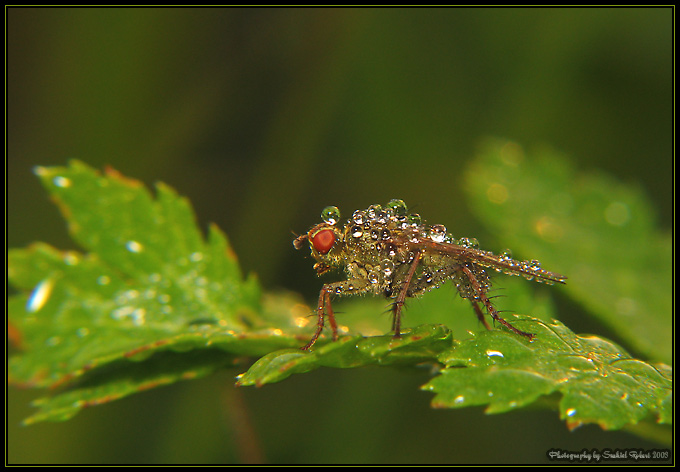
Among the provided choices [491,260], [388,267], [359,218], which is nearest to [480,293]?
[491,260]

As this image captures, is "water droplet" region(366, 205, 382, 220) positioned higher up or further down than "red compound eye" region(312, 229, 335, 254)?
higher up

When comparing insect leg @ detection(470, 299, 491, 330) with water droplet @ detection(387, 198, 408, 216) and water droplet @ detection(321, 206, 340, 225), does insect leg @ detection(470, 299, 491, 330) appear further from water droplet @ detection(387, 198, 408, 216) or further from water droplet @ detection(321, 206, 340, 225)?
water droplet @ detection(321, 206, 340, 225)

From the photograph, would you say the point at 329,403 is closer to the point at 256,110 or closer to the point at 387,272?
the point at 387,272

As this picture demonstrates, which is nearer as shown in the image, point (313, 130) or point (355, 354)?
point (355, 354)

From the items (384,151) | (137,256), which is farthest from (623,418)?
(384,151)

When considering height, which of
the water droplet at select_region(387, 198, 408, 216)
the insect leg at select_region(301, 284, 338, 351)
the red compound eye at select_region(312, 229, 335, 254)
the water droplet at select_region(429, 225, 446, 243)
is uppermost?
the water droplet at select_region(387, 198, 408, 216)

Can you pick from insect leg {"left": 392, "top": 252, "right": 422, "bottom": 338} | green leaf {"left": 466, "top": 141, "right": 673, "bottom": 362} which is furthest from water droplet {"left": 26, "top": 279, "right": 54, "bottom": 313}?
green leaf {"left": 466, "top": 141, "right": 673, "bottom": 362}

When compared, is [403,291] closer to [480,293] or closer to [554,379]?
[480,293]
